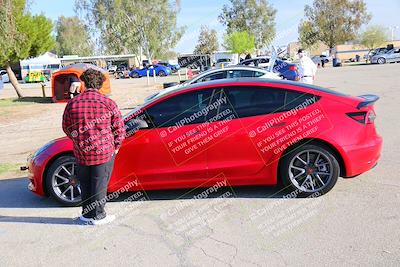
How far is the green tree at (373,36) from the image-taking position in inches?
3004

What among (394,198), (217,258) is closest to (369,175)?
(394,198)

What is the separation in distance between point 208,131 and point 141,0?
5910cm

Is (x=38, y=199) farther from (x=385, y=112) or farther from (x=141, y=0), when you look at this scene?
(x=141, y=0)

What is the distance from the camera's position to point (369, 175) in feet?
19.5

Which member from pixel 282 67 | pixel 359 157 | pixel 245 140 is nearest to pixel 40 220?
pixel 245 140

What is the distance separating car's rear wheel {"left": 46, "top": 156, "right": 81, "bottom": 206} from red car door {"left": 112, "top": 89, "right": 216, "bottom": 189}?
1.84 ft

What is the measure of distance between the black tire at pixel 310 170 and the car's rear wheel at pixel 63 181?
2.57m

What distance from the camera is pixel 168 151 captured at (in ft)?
17.4

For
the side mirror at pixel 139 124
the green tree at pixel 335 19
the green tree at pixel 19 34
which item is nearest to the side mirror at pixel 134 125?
the side mirror at pixel 139 124

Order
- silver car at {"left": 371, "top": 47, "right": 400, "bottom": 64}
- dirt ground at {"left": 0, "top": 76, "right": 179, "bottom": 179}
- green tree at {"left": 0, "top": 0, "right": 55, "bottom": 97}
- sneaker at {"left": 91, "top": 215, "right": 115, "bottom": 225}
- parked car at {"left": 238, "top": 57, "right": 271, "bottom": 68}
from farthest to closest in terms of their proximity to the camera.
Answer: silver car at {"left": 371, "top": 47, "right": 400, "bottom": 64} → parked car at {"left": 238, "top": 57, "right": 271, "bottom": 68} → green tree at {"left": 0, "top": 0, "right": 55, "bottom": 97} → dirt ground at {"left": 0, "top": 76, "right": 179, "bottom": 179} → sneaker at {"left": 91, "top": 215, "right": 115, "bottom": 225}

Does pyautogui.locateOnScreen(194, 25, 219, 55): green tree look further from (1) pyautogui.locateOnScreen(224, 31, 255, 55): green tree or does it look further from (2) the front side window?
(2) the front side window

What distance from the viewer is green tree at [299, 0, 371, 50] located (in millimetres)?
72812

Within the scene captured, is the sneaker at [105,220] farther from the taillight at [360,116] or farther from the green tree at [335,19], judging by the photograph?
the green tree at [335,19]

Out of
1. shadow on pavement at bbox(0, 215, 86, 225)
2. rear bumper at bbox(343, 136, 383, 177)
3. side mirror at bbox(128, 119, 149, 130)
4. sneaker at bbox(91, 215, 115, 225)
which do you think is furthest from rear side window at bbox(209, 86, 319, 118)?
shadow on pavement at bbox(0, 215, 86, 225)
